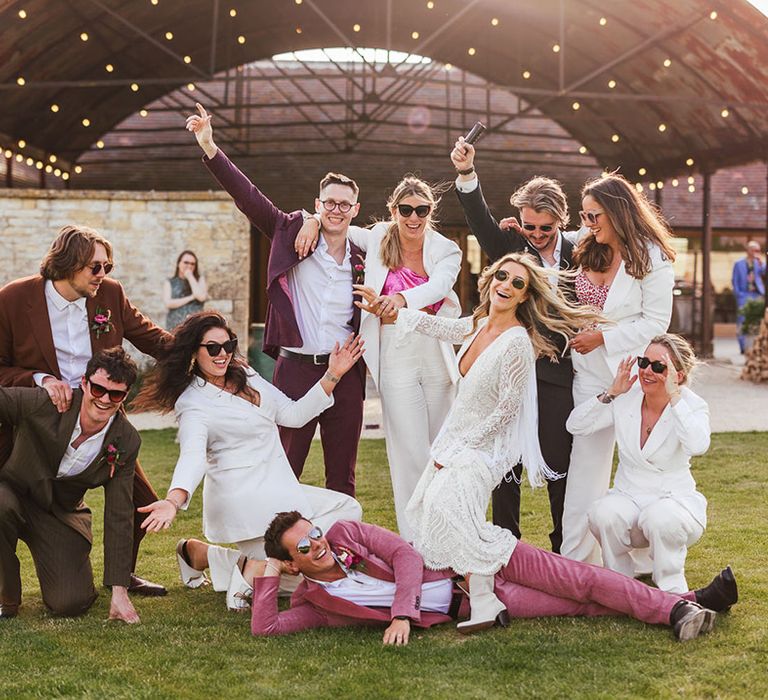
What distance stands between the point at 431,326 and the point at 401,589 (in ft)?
4.16

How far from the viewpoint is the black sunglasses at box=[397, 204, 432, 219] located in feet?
16.4

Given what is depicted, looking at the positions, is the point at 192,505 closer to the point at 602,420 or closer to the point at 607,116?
the point at 602,420

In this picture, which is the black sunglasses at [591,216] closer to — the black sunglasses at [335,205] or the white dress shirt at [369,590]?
the black sunglasses at [335,205]

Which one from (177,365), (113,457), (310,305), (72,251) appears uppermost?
(72,251)

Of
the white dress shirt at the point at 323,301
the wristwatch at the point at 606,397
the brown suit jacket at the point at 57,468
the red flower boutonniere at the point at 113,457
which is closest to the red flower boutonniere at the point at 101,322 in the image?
the brown suit jacket at the point at 57,468

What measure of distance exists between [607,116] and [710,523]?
43.2 feet

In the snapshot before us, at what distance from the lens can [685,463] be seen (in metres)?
4.72

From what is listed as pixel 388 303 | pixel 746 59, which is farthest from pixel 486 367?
pixel 746 59

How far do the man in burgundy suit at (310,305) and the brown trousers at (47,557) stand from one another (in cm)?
116

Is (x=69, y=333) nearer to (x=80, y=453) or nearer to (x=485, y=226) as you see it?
(x=80, y=453)

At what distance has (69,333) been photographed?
4.80 meters

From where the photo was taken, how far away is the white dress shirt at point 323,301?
5.22 m

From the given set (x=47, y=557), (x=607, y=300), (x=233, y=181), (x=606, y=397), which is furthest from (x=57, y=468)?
(x=607, y=300)

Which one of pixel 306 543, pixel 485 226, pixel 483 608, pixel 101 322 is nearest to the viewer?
pixel 306 543
